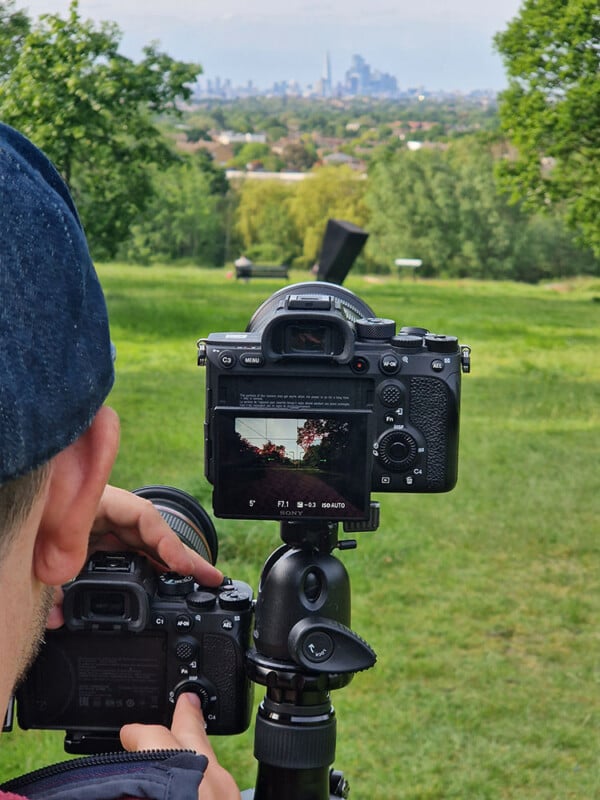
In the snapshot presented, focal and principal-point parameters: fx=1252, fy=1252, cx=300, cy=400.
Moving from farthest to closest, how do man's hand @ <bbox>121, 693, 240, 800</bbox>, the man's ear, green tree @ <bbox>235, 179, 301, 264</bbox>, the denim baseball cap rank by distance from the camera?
1. green tree @ <bbox>235, 179, 301, 264</bbox>
2. man's hand @ <bbox>121, 693, 240, 800</bbox>
3. the man's ear
4. the denim baseball cap

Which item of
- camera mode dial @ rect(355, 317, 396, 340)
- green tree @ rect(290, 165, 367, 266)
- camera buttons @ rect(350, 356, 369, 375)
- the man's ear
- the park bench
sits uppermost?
the man's ear

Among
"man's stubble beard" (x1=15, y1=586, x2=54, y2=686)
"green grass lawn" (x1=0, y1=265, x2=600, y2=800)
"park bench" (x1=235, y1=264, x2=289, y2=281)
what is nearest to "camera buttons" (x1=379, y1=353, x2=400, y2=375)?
"man's stubble beard" (x1=15, y1=586, x2=54, y2=686)

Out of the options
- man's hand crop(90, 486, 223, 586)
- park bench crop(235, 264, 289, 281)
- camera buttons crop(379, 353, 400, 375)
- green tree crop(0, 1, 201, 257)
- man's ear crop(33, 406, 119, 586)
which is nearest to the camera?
man's ear crop(33, 406, 119, 586)

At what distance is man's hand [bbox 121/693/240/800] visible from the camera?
139 centimetres

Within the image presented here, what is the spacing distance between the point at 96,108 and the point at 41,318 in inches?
549

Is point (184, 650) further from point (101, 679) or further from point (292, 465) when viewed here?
point (292, 465)

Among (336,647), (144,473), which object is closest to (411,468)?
(336,647)

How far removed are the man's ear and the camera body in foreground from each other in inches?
40.8

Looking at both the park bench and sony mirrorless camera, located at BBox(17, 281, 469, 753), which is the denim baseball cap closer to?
sony mirrorless camera, located at BBox(17, 281, 469, 753)

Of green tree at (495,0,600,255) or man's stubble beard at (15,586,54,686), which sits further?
green tree at (495,0,600,255)

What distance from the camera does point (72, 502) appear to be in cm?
77

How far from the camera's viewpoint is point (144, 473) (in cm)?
870

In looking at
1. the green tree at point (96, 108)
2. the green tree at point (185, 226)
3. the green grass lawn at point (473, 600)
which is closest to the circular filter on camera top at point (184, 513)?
the green grass lawn at point (473, 600)

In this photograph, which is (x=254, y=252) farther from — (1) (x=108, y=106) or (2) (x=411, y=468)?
(2) (x=411, y=468)
